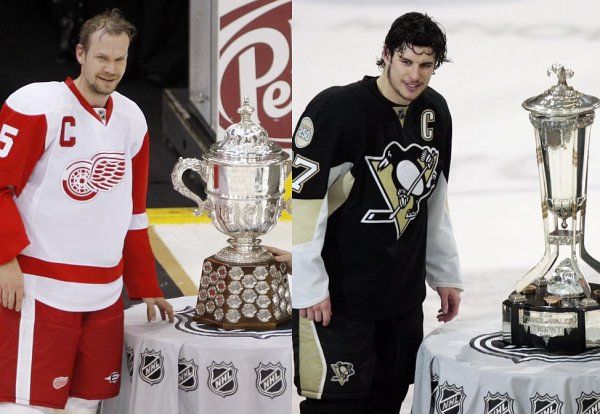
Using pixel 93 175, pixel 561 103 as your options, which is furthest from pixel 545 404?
pixel 93 175

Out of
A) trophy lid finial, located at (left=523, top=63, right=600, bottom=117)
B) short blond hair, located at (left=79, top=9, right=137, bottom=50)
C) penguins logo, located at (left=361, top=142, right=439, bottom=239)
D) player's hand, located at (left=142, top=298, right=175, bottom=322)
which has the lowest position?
player's hand, located at (left=142, top=298, right=175, bottom=322)

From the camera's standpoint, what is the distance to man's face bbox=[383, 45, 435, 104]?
3.66 meters

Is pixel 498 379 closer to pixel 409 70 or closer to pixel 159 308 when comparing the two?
pixel 409 70

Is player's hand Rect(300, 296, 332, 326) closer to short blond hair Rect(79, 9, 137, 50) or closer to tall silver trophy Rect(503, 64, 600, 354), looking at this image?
tall silver trophy Rect(503, 64, 600, 354)

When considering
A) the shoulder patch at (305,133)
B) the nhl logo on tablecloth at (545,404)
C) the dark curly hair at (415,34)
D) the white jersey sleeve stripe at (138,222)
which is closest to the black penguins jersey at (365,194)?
the shoulder patch at (305,133)

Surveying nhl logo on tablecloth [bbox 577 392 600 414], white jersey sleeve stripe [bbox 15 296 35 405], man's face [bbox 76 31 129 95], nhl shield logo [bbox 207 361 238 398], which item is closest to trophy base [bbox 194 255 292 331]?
nhl shield logo [bbox 207 361 238 398]

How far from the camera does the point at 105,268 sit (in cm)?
410

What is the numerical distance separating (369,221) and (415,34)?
458 millimetres

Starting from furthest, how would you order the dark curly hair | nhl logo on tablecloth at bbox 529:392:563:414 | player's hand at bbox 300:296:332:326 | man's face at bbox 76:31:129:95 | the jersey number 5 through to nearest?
man's face at bbox 76:31:129:95, the jersey number 5, player's hand at bbox 300:296:332:326, the dark curly hair, nhl logo on tablecloth at bbox 529:392:563:414

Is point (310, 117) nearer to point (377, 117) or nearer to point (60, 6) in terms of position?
point (377, 117)

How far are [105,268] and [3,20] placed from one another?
642 centimetres

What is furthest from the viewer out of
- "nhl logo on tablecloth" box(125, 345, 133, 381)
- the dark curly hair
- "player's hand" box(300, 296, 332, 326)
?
"nhl logo on tablecloth" box(125, 345, 133, 381)

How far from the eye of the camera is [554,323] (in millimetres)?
3754

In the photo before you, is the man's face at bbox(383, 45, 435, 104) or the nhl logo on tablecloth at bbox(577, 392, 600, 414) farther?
the man's face at bbox(383, 45, 435, 104)
